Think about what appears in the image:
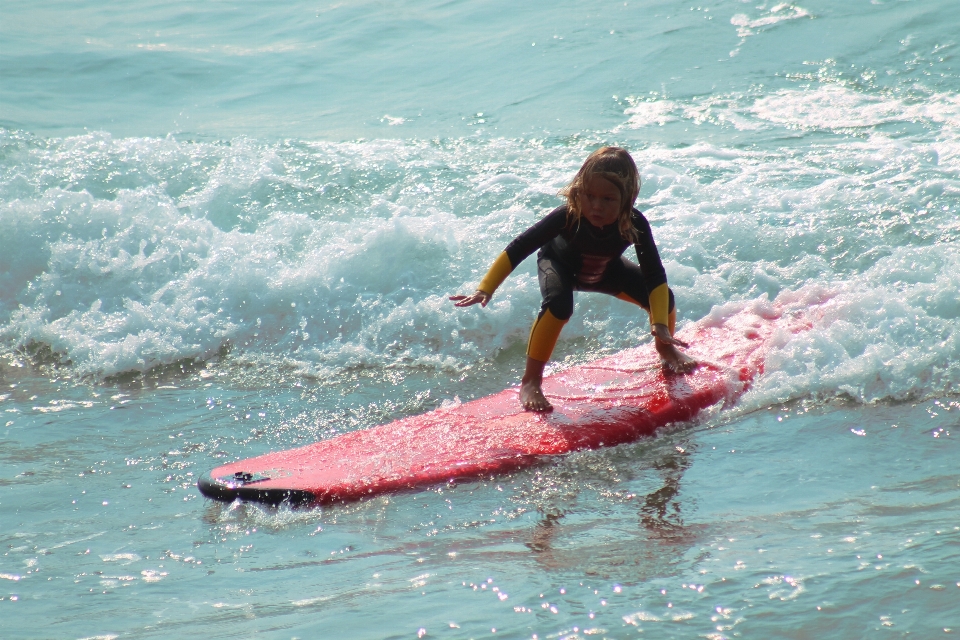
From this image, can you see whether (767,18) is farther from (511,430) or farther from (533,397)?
(511,430)

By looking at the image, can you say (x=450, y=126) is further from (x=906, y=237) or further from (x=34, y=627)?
(x=34, y=627)

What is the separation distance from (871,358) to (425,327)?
2.48 metres

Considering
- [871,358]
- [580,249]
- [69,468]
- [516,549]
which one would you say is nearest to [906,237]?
[871,358]

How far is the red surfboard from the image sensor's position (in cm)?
333

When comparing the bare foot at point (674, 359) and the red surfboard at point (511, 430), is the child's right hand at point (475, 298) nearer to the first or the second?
the red surfboard at point (511, 430)

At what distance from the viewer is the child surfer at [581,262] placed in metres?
3.88

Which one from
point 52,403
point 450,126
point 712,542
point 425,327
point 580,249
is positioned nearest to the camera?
point 712,542

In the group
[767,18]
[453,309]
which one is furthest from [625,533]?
[767,18]

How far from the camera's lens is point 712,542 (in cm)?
252

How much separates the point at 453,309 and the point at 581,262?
1.50 metres

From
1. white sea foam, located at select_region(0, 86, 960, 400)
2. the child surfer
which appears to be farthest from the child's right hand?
white sea foam, located at select_region(0, 86, 960, 400)

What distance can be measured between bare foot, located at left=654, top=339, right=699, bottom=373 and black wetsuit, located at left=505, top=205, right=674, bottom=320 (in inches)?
9.2

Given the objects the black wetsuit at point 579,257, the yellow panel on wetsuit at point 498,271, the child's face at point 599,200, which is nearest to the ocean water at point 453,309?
the black wetsuit at point 579,257

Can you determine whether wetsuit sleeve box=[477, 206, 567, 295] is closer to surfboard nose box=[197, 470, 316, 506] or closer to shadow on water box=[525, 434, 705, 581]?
shadow on water box=[525, 434, 705, 581]
